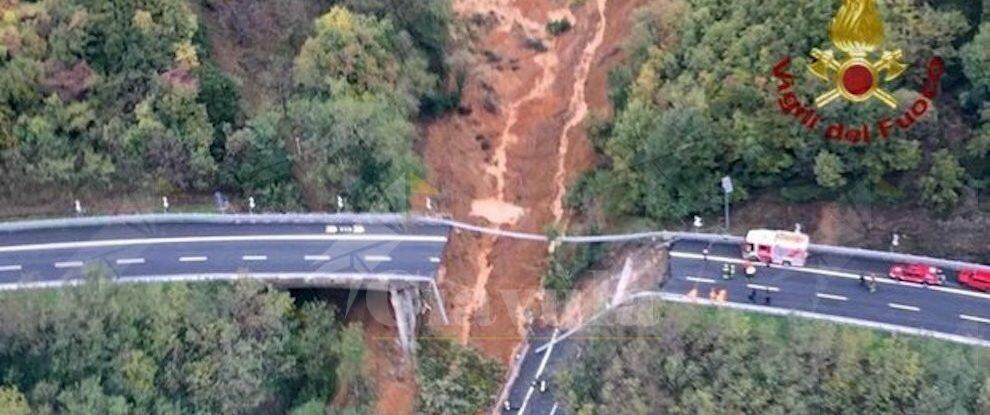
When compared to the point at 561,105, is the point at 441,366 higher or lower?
lower

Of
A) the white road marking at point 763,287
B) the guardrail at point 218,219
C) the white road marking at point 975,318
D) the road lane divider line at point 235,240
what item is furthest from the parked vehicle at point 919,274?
the guardrail at point 218,219

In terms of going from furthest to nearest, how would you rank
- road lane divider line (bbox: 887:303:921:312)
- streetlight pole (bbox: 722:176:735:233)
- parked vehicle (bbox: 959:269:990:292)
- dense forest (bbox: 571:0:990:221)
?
streetlight pole (bbox: 722:176:735:233) → dense forest (bbox: 571:0:990:221) → parked vehicle (bbox: 959:269:990:292) → road lane divider line (bbox: 887:303:921:312)

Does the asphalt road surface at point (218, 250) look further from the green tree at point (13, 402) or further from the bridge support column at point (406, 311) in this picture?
the green tree at point (13, 402)

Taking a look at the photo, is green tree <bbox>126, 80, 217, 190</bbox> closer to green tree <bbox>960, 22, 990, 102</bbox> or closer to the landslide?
the landslide

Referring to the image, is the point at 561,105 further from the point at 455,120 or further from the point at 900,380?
the point at 900,380

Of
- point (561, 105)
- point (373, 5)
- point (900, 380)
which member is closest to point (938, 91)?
point (900, 380)

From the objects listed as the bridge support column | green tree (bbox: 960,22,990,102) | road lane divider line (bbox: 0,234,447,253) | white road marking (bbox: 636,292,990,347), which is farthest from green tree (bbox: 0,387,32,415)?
green tree (bbox: 960,22,990,102)
